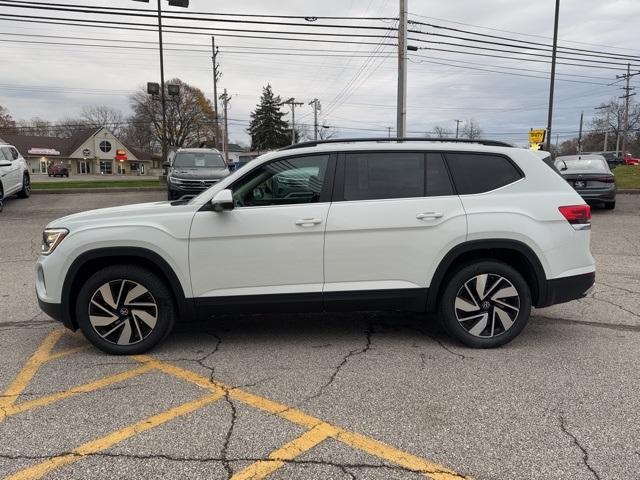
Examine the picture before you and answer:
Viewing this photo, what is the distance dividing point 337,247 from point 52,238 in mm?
2385

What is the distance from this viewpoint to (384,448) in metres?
2.95

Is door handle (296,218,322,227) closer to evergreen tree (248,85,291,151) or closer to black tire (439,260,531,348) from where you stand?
black tire (439,260,531,348)

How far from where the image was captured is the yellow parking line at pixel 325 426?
275cm

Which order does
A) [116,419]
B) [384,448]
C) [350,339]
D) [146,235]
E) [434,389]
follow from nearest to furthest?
[384,448]
[116,419]
[434,389]
[146,235]
[350,339]

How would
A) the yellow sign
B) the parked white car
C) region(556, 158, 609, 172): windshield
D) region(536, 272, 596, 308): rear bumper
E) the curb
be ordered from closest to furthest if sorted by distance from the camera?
region(536, 272, 596, 308): rear bumper, region(556, 158, 609, 172): windshield, the parked white car, the curb, the yellow sign

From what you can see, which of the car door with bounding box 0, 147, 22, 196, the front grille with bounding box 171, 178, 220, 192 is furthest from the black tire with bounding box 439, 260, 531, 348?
the car door with bounding box 0, 147, 22, 196

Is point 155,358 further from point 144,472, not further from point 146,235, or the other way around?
point 144,472

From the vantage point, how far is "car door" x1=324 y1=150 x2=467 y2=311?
4.27 meters

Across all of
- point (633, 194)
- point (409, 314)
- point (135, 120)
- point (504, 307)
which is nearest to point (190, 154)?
point (409, 314)

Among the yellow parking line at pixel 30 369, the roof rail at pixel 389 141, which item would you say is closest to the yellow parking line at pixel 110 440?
the yellow parking line at pixel 30 369

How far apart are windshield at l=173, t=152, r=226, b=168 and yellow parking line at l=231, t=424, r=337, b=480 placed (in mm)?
13329

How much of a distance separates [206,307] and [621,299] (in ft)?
16.4

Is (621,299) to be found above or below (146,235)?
below

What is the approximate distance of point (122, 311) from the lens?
430cm
